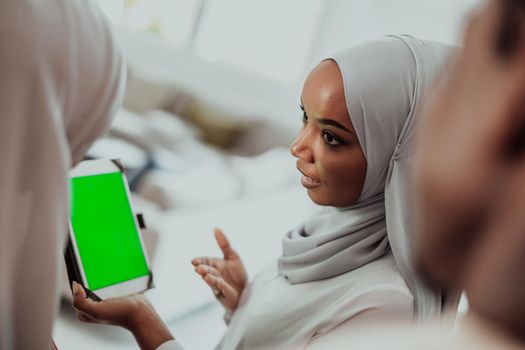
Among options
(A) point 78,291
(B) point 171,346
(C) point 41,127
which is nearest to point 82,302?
(A) point 78,291

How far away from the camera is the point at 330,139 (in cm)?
89

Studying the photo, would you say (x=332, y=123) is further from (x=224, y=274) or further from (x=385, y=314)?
(x=224, y=274)

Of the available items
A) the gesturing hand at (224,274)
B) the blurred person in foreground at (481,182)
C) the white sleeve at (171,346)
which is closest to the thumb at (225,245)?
the gesturing hand at (224,274)

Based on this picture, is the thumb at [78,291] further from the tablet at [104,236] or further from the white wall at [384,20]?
the white wall at [384,20]

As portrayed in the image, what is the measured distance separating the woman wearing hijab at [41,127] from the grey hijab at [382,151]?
395mm

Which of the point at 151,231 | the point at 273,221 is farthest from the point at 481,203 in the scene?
the point at 273,221

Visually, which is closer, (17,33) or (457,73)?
(457,73)

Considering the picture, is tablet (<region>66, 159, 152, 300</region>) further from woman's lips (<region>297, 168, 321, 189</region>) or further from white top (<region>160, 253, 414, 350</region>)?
woman's lips (<region>297, 168, 321, 189</region>)

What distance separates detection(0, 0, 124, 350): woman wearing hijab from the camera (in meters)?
0.54

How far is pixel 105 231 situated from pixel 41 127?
0.41 m

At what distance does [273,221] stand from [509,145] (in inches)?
105

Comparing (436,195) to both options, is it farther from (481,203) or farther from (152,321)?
(152,321)

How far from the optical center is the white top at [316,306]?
86 centimetres

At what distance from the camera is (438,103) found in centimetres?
36
